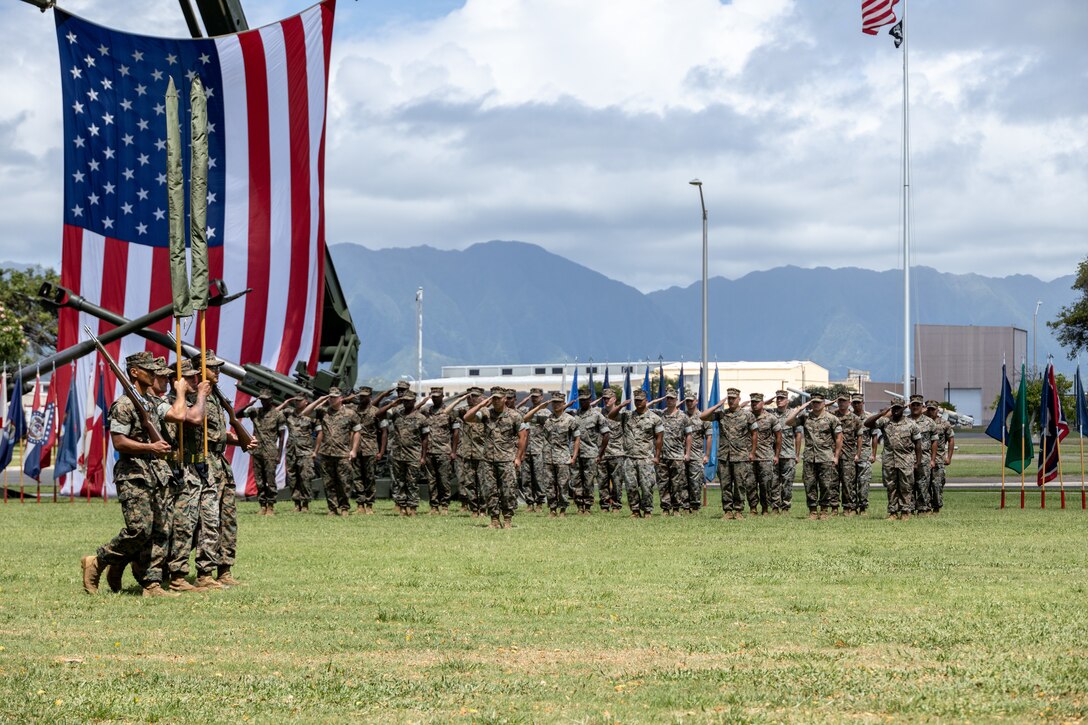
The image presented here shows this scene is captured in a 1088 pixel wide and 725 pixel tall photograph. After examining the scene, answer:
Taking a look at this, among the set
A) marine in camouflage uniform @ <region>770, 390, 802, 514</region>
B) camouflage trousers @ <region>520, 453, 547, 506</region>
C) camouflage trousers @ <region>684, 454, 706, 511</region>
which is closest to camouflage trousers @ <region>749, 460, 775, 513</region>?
marine in camouflage uniform @ <region>770, 390, 802, 514</region>

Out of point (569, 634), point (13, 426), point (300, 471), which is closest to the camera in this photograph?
point (569, 634)

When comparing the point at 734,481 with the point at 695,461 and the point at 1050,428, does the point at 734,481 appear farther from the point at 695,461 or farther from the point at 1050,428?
the point at 1050,428

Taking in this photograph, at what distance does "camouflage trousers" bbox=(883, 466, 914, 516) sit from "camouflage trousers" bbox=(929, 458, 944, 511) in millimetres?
930

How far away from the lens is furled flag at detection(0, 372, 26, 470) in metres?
25.2

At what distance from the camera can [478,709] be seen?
21.9 feet

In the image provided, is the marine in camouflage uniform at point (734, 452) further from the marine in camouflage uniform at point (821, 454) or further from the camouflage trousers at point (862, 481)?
the camouflage trousers at point (862, 481)

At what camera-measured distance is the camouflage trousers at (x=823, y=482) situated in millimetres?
20875

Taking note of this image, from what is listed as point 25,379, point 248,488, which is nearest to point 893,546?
point 248,488

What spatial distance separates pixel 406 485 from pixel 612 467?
3.00 m

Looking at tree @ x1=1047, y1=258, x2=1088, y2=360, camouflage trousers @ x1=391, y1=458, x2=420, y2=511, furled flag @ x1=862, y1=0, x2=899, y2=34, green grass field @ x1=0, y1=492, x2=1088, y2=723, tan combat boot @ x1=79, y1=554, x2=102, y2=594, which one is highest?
furled flag @ x1=862, y1=0, x2=899, y2=34

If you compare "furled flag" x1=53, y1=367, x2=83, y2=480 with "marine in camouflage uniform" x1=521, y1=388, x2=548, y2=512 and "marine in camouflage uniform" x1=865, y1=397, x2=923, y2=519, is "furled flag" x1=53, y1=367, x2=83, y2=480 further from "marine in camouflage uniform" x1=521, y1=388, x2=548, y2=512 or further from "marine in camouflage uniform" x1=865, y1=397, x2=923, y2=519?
"marine in camouflage uniform" x1=865, y1=397, x2=923, y2=519

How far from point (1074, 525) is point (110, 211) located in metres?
16.4

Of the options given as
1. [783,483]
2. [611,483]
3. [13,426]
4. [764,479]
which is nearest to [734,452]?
[764,479]

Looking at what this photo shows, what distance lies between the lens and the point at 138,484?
1087 cm
